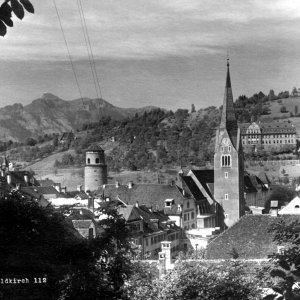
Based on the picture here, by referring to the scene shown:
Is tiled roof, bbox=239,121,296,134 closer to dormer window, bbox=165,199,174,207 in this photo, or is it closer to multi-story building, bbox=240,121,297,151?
multi-story building, bbox=240,121,297,151

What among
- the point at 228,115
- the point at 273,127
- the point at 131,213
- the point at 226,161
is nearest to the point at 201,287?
the point at 131,213

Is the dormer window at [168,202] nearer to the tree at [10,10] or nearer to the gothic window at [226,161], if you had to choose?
the gothic window at [226,161]

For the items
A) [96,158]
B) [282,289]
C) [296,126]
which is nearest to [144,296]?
[282,289]

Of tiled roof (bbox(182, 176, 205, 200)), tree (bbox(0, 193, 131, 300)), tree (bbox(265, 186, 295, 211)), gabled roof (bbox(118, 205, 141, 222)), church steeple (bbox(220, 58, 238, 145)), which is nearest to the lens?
tree (bbox(0, 193, 131, 300))

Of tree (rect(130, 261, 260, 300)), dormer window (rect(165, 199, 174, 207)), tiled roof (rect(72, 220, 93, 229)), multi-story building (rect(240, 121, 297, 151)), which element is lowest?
tree (rect(130, 261, 260, 300))

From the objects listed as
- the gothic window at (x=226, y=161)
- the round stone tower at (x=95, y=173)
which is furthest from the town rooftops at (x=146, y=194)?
the round stone tower at (x=95, y=173)

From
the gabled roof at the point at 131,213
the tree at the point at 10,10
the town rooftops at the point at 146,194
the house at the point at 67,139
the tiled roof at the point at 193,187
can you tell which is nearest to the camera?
the tree at the point at 10,10

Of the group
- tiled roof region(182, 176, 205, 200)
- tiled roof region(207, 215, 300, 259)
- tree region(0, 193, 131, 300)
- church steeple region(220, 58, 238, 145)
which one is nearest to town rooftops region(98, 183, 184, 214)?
tiled roof region(182, 176, 205, 200)
